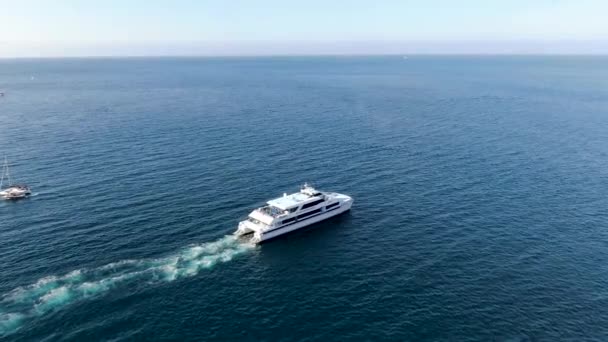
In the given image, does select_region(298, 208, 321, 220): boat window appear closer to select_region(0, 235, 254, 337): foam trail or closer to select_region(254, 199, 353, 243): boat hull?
select_region(254, 199, 353, 243): boat hull

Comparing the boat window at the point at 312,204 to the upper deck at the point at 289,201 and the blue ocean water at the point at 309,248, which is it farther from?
the blue ocean water at the point at 309,248

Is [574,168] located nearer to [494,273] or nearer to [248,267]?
[494,273]

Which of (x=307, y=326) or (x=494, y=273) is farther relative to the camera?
(x=494, y=273)

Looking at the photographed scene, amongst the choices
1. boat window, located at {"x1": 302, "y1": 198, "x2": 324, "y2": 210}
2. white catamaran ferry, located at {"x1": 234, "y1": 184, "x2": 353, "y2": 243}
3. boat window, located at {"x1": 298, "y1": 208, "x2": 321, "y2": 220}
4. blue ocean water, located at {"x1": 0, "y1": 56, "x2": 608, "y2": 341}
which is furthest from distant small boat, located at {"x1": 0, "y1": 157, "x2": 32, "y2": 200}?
boat window, located at {"x1": 302, "y1": 198, "x2": 324, "y2": 210}

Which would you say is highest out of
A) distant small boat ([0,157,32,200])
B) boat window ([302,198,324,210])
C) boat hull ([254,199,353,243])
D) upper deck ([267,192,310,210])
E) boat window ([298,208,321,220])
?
distant small boat ([0,157,32,200])

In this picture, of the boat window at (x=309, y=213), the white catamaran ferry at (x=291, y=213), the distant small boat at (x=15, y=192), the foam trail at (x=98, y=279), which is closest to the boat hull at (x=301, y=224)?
the white catamaran ferry at (x=291, y=213)

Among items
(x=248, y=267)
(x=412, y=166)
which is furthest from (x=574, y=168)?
(x=248, y=267)
